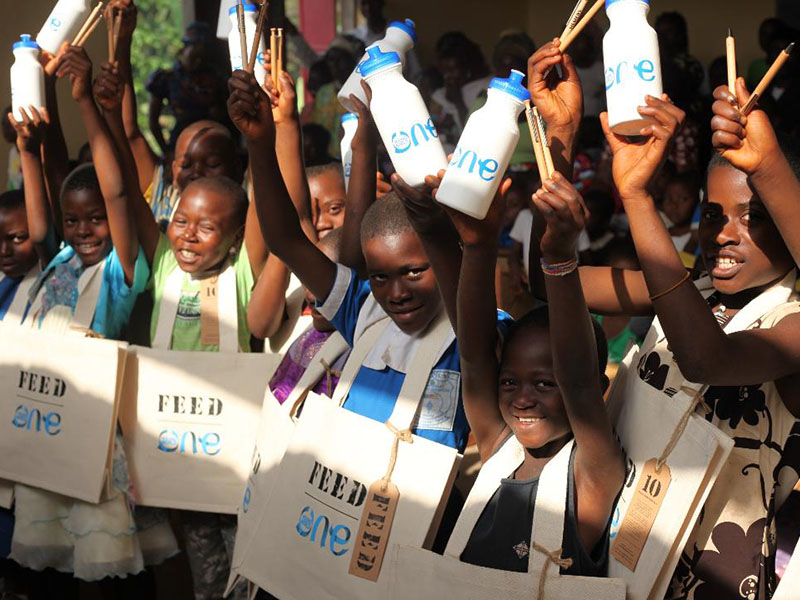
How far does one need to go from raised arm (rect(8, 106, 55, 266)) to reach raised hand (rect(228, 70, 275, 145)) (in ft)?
5.00

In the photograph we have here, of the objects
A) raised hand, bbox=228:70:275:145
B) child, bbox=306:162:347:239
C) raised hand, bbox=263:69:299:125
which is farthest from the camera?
child, bbox=306:162:347:239

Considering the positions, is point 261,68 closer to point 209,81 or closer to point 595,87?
point 209,81

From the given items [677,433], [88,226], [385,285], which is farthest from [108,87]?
[677,433]

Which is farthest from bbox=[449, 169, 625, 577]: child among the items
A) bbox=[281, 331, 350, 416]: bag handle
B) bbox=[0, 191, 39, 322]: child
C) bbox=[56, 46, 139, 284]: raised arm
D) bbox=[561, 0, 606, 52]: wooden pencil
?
bbox=[0, 191, 39, 322]: child

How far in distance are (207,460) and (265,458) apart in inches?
24.9

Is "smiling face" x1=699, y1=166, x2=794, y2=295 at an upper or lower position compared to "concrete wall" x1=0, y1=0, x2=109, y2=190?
upper

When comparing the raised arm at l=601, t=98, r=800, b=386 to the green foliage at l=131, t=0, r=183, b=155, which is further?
the green foliage at l=131, t=0, r=183, b=155

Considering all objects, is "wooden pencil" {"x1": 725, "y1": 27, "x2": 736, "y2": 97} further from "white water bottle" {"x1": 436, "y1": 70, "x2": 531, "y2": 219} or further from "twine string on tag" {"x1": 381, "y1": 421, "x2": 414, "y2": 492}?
"twine string on tag" {"x1": 381, "y1": 421, "x2": 414, "y2": 492}

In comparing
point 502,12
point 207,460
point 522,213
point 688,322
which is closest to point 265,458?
point 207,460

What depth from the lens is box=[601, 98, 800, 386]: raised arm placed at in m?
1.91

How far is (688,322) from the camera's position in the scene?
1.92 meters

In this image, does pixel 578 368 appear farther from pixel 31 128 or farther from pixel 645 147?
pixel 31 128

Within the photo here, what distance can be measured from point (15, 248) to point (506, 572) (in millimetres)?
2958

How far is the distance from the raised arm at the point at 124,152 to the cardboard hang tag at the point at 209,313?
0.35 metres
